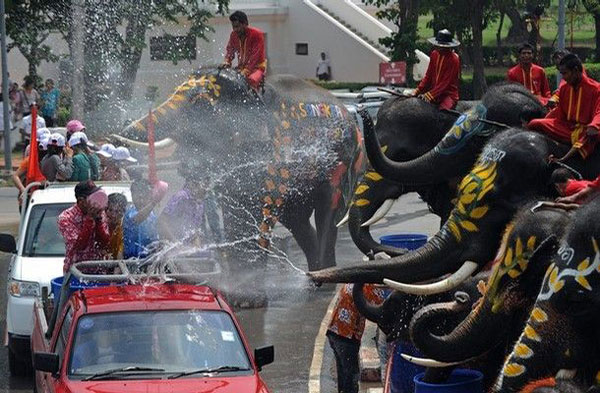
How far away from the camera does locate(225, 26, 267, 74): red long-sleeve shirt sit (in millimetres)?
17080

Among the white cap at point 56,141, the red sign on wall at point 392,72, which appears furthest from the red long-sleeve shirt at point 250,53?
the red sign on wall at point 392,72

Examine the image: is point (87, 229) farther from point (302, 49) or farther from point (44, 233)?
point (302, 49)

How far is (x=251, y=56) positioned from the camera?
17125 mm

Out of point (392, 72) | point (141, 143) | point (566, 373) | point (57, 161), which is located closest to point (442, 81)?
point (141, 143)

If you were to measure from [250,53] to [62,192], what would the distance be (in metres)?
3.00

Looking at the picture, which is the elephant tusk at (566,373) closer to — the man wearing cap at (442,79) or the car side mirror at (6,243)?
the man wearing cap at (442,79)

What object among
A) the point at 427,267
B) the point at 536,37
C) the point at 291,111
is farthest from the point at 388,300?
the point at 536,37

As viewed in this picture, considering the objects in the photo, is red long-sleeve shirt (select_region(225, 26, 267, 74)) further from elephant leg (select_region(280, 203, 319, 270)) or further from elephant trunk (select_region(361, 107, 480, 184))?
elephant trunk (select_region(361, 107, 480, 184))

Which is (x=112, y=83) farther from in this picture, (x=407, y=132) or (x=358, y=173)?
(x=407, y=132)

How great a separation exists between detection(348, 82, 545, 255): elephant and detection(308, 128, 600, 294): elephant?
802mm

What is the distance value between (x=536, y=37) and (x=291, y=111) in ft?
12.1

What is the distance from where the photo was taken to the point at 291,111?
17297mm

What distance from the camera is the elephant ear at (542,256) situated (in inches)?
310

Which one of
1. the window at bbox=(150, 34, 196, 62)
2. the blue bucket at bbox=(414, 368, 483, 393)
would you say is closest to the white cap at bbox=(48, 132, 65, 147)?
the blue bucket at bbox=(414, 368, 483, 393)
